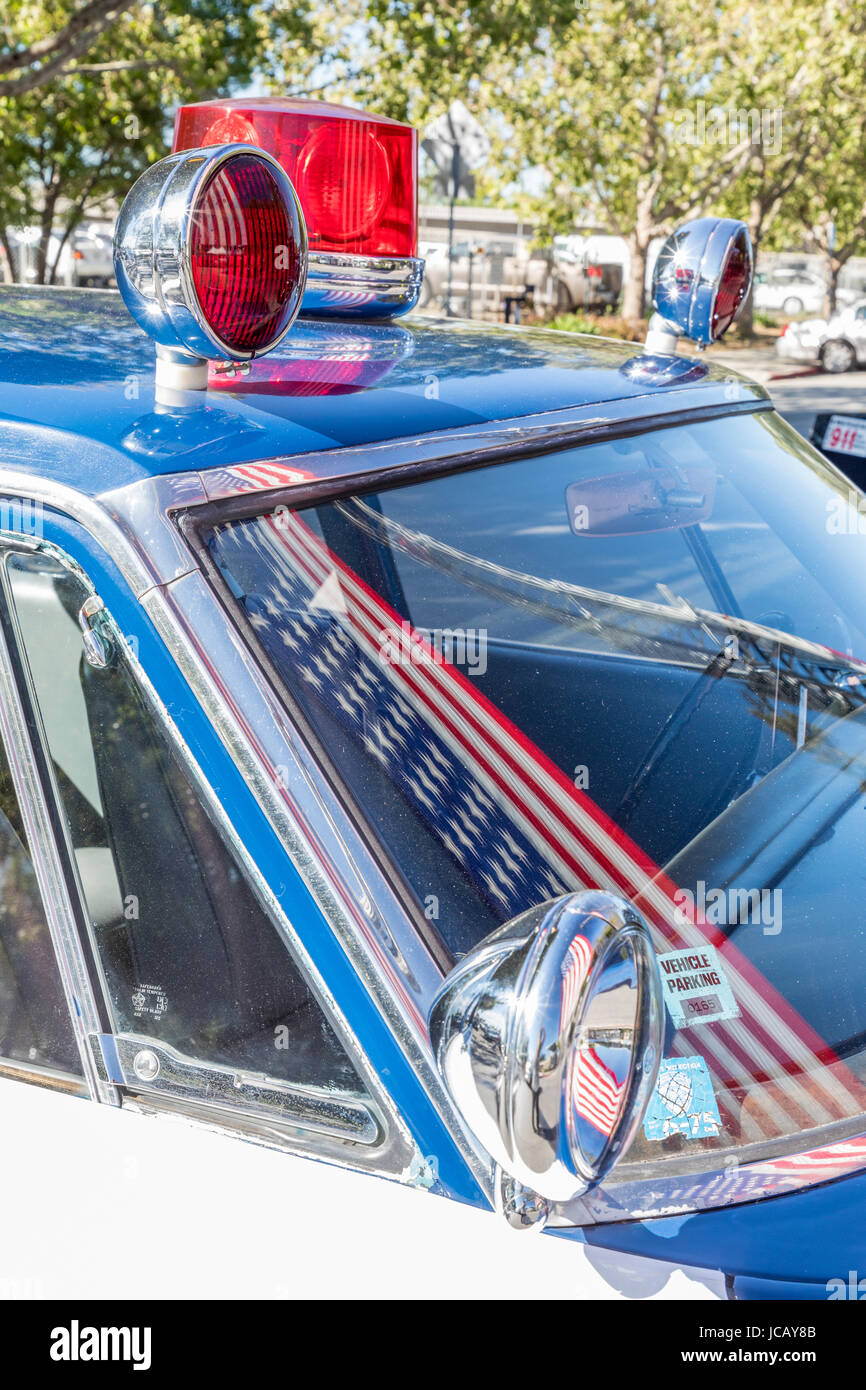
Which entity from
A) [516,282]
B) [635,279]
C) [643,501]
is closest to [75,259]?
[516,282]

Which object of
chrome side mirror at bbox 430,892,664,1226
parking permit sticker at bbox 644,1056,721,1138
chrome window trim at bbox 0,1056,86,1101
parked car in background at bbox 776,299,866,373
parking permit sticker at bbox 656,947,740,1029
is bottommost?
chrome window trim at bbox 0,1056,86,1101

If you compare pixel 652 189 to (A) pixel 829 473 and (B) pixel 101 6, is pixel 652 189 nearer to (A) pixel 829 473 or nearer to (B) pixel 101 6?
A: (B) pixel 101 6

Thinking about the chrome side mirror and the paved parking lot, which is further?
the paved parking lot

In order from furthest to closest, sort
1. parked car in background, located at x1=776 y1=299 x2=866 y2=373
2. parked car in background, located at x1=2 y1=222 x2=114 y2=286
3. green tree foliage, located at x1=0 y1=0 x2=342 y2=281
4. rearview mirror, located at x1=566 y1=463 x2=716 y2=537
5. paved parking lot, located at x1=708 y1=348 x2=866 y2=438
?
parked car in background, located at x1=2 y1=222 x2=114 y2=286 < parked car in background, located at x1=776 y1=299 x2=866 y2=373 < paved parking lot, located at x1=708 y1=348 x2=866 y2=438 < green tree foliage, located at x1=0 y1=0 x2=342 y2=281 < rearview mirror, located at x1=566 y1=463 x2=716 y2=537

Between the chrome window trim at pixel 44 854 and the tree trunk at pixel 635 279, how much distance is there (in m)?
24.9

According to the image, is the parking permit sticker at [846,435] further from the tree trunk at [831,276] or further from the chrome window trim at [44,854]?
the tree trunk at [831,276]

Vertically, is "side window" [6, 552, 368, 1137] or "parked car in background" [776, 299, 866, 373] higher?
"parked car in background" [776, 299, 866, 373]

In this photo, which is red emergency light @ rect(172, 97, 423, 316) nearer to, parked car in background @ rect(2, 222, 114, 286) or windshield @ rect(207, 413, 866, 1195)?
windshield @ rect(207, 413, 866, 1195)

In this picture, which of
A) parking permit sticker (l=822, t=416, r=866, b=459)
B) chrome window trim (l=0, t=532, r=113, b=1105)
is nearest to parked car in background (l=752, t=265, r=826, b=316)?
parking permit sticker (l=822, t=416, r=866, b=459)

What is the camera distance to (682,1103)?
119 cm

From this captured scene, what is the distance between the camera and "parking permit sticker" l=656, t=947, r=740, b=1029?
1301 millimetres

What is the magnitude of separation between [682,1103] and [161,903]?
528 mm

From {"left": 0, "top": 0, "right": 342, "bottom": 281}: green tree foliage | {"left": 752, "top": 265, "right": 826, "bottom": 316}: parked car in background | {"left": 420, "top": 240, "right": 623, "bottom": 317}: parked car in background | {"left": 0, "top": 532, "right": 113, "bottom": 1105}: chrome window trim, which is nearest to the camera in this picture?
{"left": 0, "top": 532, "right": 113, "bottom": 1105}: chrome window trim
